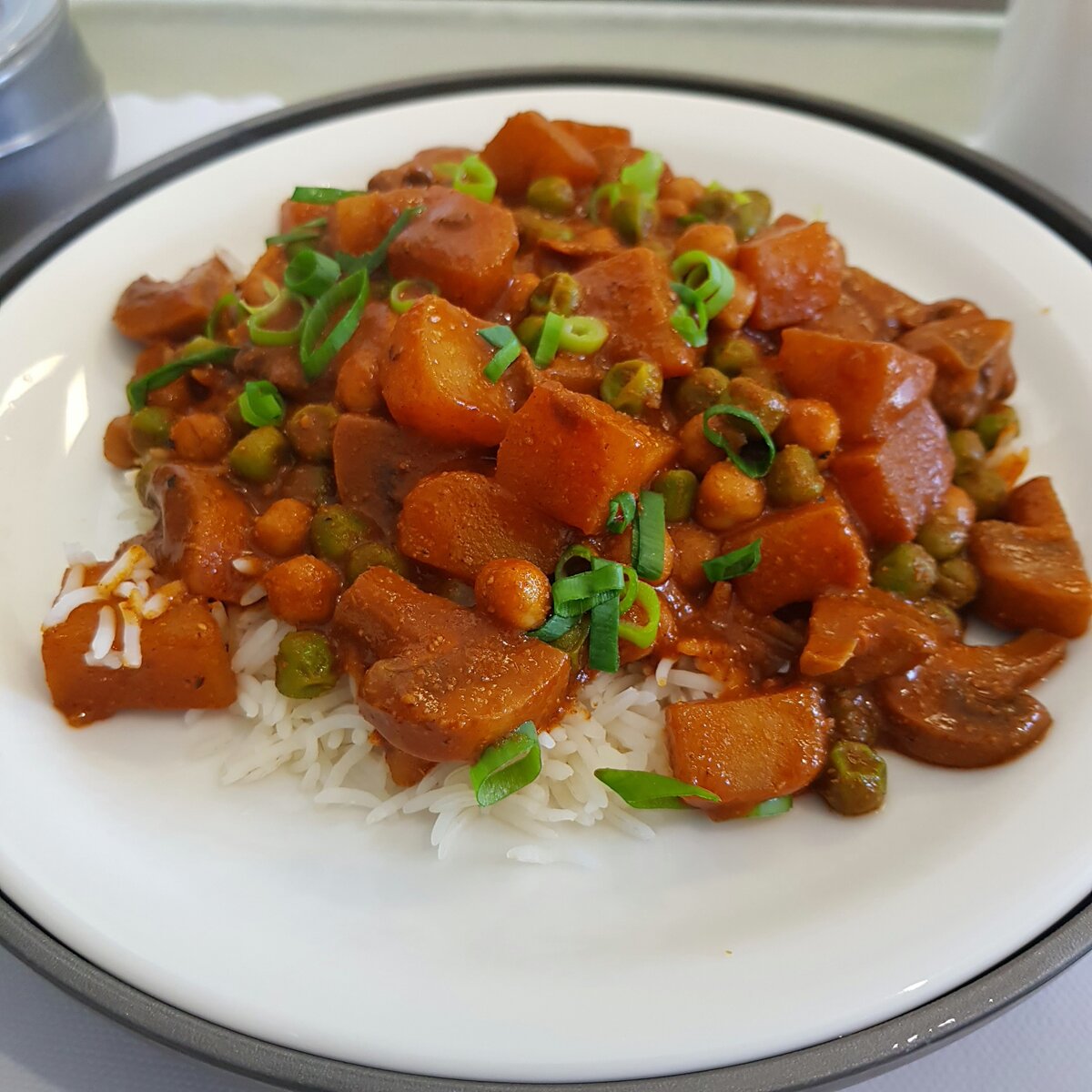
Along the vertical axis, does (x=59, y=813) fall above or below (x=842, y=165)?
below

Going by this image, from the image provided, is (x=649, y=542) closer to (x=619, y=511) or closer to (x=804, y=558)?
(x=619, y=511)

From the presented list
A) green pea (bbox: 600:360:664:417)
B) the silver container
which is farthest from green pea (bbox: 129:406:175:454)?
green pea (bbox: 600:360:664:417)

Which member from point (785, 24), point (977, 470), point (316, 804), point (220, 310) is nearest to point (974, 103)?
point (785, 24)

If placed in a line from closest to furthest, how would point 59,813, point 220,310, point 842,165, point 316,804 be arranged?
point 59,813
point 316,804
point 220,310
point 842,165

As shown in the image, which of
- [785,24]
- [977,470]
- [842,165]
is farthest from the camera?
[785,24]

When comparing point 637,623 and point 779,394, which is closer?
point 637,623

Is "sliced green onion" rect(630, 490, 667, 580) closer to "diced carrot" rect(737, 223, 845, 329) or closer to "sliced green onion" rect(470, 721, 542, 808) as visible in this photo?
"sliced green onion" rect(470, 721, 542, 808)

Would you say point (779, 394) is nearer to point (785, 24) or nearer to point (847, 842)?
point (847, 842)

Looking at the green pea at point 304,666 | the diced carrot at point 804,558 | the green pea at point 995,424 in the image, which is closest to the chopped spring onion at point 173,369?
the green pea at point 304,666
